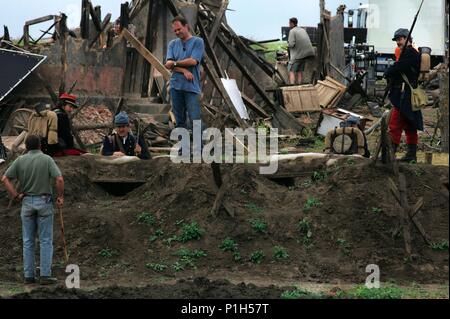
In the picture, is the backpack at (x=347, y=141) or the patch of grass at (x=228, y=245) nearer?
the patch of grass at (x=228, y=245)

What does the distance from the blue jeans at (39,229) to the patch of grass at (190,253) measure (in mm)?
1653

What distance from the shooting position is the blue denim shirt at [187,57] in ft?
44.0

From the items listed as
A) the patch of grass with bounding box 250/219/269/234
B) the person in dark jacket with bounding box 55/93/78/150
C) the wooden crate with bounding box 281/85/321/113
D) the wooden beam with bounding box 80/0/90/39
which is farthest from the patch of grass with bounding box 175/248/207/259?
the wooden crate with bounding box 281/85/321/113

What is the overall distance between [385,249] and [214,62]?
356 inches

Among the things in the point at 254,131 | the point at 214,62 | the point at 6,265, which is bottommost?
the point at 6,265

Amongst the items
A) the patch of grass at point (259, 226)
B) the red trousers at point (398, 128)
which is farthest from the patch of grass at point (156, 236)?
the red trousers at point (398, 128)

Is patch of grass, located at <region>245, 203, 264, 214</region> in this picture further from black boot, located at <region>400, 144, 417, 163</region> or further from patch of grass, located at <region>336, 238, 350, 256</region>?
black boot, located at <region>400, 144, 417, 163</region>

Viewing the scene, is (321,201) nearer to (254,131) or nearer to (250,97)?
(254,131)

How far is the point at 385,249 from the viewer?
1191cm

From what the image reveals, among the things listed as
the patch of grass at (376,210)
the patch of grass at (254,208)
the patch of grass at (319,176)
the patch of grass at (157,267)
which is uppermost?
the patch of grass at (319,176)

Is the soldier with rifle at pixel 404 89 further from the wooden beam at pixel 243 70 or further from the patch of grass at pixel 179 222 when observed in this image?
the wooden beam at pixel 243 70

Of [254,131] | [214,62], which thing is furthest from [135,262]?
[214,62]

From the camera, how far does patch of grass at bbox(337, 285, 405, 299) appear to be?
380 inches
